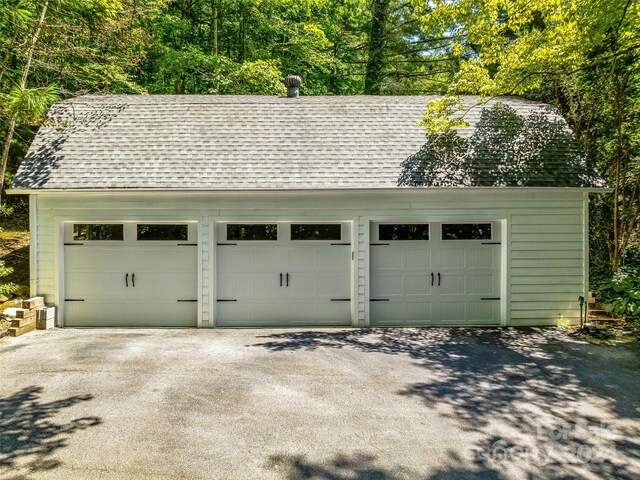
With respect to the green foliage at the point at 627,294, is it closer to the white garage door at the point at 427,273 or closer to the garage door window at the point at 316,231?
the white garage door at the point at 427,273

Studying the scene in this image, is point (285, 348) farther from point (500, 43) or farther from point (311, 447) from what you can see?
point (500, 43)

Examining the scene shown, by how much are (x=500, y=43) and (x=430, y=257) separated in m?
4.84

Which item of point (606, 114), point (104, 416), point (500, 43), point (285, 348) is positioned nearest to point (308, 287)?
point (285, 348)

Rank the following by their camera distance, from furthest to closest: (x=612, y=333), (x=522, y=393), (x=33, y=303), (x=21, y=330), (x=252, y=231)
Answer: (x=252, y=231) → (x=33, y=303) → (x=612, y=333) → (x=21, y=330) → (x=522, y=393)

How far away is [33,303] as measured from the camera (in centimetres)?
746

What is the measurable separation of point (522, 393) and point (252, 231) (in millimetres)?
5220

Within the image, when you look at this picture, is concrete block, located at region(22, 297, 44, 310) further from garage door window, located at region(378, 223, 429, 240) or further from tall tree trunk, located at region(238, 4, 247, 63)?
tall tree trunk, located at region(238, 4, 247, 63)

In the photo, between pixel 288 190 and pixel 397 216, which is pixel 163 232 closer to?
pixel 288 190

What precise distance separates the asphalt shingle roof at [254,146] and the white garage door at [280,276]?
1007 mm

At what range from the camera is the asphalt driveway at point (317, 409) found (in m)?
3.28

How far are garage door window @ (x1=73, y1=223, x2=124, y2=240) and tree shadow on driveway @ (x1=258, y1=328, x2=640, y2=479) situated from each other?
3627 mm

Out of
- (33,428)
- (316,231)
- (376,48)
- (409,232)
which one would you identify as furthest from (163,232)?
(376,48)

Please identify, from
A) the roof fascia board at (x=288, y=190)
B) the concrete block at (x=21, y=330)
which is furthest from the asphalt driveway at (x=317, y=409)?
the roof fascia board at (x=288, y=190)

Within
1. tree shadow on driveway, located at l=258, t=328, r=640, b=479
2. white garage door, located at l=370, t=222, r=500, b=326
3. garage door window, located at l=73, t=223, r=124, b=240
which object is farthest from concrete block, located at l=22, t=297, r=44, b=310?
white garage door, located at l=370, t=222, r=500, b=326
